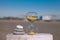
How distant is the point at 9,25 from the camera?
3416 mm

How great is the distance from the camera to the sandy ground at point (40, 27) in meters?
3.40

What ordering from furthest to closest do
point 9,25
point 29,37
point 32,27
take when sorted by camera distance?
point 9,25 → point 32,27 → point 29,37

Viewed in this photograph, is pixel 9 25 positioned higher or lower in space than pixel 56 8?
lower

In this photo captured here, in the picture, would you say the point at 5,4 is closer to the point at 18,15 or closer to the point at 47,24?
the point at 18,15

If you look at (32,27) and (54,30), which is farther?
(54,30)

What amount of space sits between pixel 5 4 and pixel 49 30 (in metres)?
0.99

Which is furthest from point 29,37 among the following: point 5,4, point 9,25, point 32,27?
point 5,4

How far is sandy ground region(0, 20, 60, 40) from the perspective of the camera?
3402mm

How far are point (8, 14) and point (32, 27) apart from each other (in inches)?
55.5

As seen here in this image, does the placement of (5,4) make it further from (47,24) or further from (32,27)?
(32,27)

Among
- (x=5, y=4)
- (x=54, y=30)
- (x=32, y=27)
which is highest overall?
(x=5, y=4)

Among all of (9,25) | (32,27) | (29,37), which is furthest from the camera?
(9,25)

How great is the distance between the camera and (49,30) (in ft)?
11.3

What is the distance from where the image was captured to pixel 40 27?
3432mm
